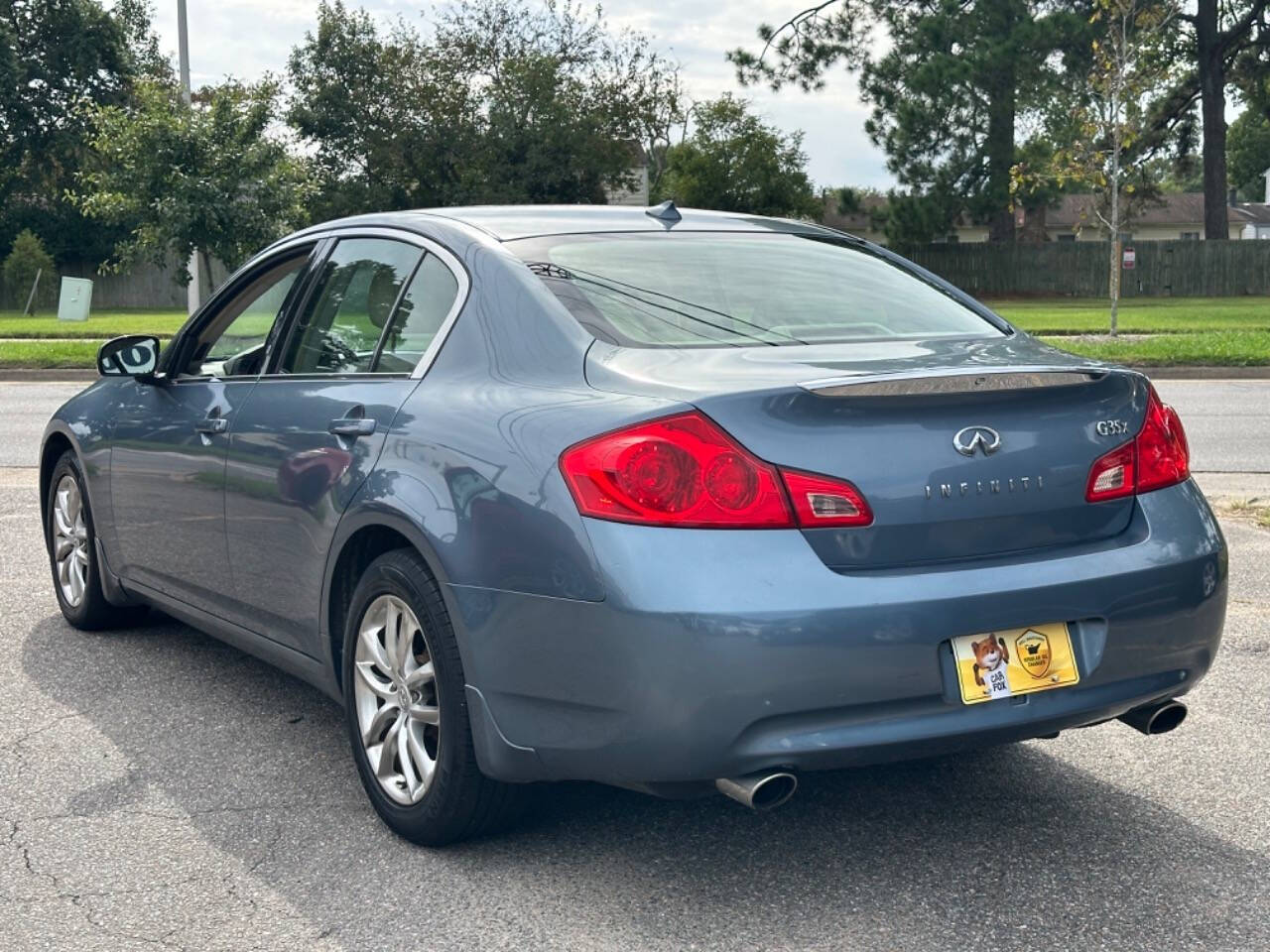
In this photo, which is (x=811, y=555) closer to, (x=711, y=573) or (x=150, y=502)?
(x=711, y=573)

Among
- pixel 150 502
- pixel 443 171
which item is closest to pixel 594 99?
pixel 443 171

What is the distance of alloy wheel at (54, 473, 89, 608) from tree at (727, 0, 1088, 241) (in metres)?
35.8

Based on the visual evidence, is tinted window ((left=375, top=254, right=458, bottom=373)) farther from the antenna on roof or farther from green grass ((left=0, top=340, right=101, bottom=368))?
green grass ((left=0, top=340, right=101, bottom=368))

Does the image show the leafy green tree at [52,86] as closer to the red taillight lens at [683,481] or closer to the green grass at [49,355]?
the green grass at [49,355]

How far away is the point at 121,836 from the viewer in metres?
3.93

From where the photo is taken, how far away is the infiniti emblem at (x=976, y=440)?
11.2ft

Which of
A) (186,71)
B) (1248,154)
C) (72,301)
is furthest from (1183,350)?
(1248,154)

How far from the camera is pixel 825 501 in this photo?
3293 mm

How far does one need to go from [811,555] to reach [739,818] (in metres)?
1.07

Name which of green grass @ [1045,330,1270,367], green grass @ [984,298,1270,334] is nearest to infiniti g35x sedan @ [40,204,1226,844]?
green grass @ [1045,330,1270,367]

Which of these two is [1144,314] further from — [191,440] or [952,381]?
[952,381]

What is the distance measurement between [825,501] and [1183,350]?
60.5ft

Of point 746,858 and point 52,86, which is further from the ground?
point 52,86

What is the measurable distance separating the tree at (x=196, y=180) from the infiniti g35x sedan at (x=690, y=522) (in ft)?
70.0
